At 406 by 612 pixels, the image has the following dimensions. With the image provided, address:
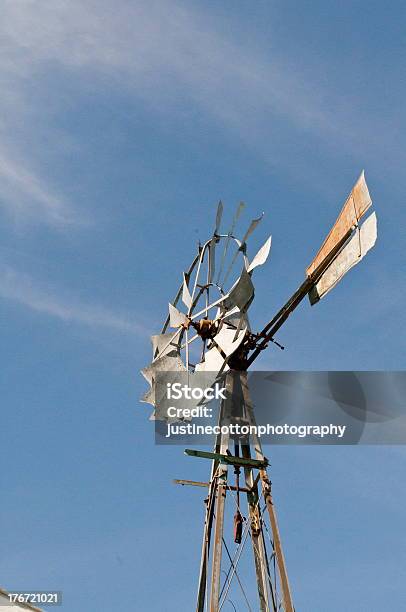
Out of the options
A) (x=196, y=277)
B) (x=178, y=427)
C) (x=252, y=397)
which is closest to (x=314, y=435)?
(x=252, y=397)

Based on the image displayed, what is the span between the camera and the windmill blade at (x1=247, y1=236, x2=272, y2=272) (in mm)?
13609

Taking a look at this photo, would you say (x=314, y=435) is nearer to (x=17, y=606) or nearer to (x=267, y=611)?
(x=267, y=611)

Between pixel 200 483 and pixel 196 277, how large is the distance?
3114 mm

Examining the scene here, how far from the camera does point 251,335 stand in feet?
46.7

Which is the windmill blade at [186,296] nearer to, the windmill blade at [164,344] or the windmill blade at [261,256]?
the windmill blade at [164,344]

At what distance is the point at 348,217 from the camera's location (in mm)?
13930

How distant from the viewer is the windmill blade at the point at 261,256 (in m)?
13.6

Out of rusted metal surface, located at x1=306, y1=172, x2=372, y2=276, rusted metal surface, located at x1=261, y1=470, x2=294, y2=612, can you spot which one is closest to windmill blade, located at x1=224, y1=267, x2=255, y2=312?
rusted metal surface, located at x1=306, y1=172, x2=372, y2=276

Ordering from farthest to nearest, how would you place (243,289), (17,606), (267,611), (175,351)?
(175,351), (243,289), (267,611), (17,606)

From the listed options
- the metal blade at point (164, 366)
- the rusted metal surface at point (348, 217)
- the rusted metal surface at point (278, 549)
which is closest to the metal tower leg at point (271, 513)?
the rusted metal surface at point (278, 549)

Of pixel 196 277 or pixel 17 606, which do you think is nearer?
pixel 17 606

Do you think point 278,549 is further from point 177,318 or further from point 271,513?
point 177,318

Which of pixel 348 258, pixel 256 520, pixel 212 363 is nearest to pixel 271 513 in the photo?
pixel 256 520

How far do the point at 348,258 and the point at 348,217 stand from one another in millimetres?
557
